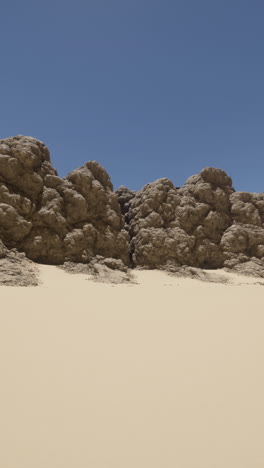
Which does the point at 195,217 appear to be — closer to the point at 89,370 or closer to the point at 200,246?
the point at 200,246

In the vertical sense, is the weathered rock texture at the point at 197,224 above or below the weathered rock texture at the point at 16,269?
above

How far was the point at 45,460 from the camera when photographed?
1463 mm

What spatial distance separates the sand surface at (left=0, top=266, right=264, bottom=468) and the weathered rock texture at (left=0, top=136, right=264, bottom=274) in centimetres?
984

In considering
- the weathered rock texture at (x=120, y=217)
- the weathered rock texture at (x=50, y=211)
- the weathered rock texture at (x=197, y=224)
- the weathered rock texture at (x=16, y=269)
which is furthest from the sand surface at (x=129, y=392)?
the weathered rock texture at (x=197, y=224)

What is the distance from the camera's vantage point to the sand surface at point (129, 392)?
1524 millimetres

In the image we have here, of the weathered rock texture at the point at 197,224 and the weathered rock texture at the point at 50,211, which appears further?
the weathered rock texture at the point at 197,224

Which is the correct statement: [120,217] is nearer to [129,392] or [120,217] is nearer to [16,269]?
[16,269]

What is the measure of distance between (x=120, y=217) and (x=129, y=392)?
591 inches

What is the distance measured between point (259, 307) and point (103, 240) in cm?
1068

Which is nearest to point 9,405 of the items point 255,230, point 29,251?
point 29,251

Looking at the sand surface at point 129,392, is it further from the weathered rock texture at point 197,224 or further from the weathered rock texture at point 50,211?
the weathered rock texture at point 197,224

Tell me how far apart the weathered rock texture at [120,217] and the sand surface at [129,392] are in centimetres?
984

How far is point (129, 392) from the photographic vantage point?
6.95 feet

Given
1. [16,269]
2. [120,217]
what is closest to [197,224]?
[120,217]
